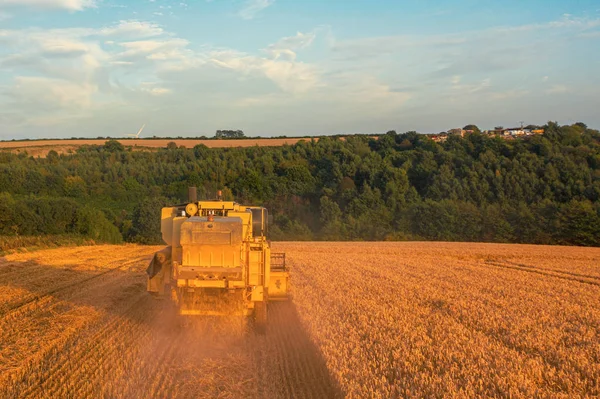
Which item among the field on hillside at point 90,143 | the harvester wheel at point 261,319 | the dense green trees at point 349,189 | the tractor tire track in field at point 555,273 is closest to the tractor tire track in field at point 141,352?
the harvester wheel at point 261,319

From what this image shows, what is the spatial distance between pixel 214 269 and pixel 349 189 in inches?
1995

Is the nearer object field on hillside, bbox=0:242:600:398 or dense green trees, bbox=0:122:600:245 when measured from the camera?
field on hillside, bbox=0:242:600:398

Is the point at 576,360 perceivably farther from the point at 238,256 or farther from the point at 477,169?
the point at 477,169

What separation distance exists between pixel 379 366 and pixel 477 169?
55497 mm

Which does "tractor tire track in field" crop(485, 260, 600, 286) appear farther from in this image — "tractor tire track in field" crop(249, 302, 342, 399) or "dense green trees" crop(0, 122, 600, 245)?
"dense green trees" crop(0, 122, 600, 245)

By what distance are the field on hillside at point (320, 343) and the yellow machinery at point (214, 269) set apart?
0.61 meters

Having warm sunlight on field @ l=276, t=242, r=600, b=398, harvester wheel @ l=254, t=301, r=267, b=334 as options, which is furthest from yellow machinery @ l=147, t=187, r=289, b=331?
warm sunlight on field @ l=276, t=242, r=600, b=398

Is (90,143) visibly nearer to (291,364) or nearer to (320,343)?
(320,343)

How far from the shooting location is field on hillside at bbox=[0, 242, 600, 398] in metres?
6.95

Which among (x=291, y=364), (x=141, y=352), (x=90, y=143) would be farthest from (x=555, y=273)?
(x=90, y=143)

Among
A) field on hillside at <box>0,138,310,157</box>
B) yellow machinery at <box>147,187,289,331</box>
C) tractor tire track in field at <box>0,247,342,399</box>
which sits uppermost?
field on hillside at <box>0,138,310,157</box>

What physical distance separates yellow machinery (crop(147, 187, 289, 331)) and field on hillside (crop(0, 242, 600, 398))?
23.8 inches

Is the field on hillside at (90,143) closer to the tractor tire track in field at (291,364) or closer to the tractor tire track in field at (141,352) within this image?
the tractor tire track in field at (141,352)

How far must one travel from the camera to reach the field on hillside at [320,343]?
22.8ft
